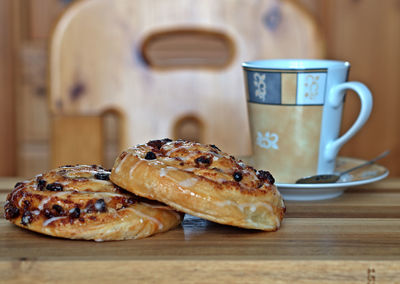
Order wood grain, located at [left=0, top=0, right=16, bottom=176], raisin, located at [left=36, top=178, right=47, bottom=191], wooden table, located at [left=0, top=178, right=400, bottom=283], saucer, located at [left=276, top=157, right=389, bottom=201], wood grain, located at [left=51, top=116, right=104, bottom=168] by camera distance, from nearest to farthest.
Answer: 1. wooden table, located at [left=0, top=178, right=400, bottom=283]
2. raisin, located at [left=36, top=178, right=47, bottom=191]
3. saucer, located at [left=276, top=157, right=389, bottom=201]
4. wood grain, located at [left=51, top=116, right=104, bottom=168]
5. wood grain, located at [left=0, top=0, right=16, bottom=176]

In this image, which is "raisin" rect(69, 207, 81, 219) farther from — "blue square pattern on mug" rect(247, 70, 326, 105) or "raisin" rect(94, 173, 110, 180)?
"blue square pattern on mug" rect(247, 70, 326, 105)

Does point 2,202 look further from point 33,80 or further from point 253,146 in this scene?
point 33,80

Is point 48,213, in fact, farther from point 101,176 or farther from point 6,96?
point 6,96

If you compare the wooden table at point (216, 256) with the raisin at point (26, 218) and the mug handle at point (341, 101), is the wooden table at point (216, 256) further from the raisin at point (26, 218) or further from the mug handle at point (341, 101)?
the mug handle at point (341, 101)

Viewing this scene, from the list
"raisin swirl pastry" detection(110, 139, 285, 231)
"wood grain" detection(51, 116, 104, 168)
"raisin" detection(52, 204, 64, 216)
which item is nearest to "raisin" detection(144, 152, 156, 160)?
"raisin swirl pastry" detection(110, 139, 285, 231)

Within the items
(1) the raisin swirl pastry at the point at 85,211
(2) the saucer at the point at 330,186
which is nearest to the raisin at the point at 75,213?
(1) the raisin swirl pastry at the point at 85,211

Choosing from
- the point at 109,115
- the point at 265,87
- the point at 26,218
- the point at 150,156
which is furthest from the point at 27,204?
the point at 109,115
